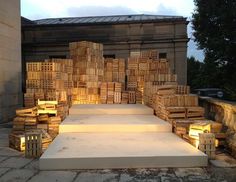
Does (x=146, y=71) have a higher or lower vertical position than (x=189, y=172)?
higher

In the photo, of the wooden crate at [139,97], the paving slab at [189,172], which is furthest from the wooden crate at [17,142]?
the wooden crate at [139,97]

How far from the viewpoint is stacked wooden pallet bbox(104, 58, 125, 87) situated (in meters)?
16.4

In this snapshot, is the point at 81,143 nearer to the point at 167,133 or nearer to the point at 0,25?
the point at 167,133

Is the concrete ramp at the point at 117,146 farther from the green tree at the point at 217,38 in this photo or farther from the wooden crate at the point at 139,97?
the green tree at the point at 217,38

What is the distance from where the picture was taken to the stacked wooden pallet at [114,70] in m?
16.4

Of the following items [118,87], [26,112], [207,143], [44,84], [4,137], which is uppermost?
[44,84]

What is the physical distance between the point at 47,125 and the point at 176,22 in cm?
1916

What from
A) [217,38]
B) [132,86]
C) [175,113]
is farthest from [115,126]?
[217,38]

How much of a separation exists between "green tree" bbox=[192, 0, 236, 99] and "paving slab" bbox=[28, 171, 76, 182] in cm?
1996

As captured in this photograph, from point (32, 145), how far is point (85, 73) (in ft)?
25.7

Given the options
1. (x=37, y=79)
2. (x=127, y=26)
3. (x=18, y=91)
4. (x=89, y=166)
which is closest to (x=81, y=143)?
(x=89, y=166)

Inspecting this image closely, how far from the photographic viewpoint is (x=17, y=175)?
632 cm

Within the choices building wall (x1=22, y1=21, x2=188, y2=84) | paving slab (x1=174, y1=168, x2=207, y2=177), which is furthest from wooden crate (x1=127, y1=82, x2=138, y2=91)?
building wall (x1=22, y1=21, x2=188, y2=84)

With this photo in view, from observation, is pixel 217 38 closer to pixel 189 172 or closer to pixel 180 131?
pixel 180 131
